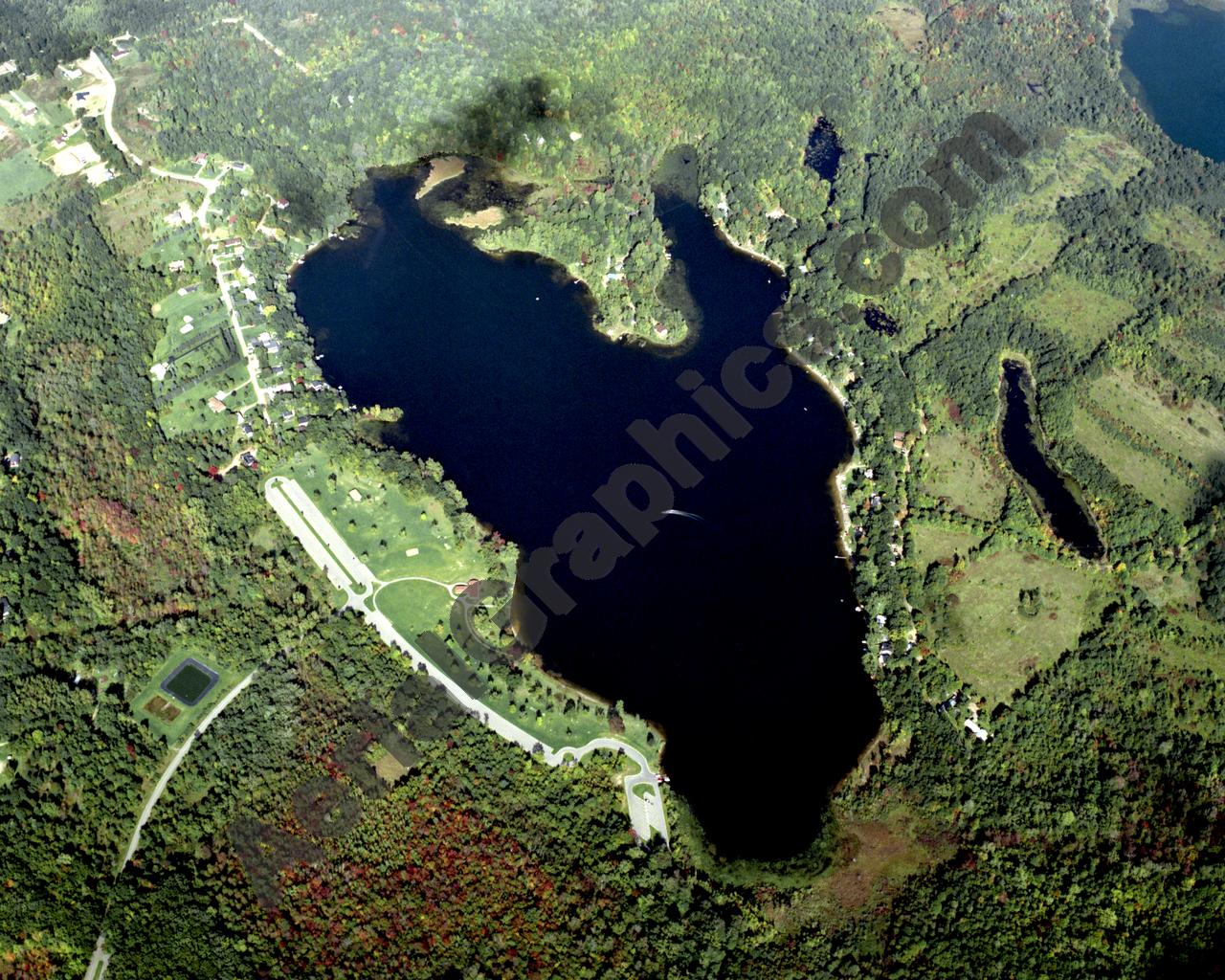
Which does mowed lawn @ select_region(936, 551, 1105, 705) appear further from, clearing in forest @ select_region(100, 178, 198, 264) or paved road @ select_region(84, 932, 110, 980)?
clearing in forest @ select_region(100, 178, 198, 264)

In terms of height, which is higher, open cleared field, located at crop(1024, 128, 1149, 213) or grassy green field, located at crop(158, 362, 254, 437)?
open cleared field, located at crop(1024, 128, 1149, 213)

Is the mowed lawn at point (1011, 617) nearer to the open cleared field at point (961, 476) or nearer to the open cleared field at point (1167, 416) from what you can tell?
the open cleared field at point (961, 476)

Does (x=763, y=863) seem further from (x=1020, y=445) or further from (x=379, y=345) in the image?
(x=379, y=345)

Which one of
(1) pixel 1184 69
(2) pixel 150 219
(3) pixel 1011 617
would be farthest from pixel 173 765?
(1) pixel 1184 69

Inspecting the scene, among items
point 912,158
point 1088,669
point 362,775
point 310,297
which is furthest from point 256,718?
point 912,158

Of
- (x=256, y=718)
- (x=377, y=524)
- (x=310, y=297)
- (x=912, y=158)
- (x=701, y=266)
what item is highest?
(x=912, y=158)

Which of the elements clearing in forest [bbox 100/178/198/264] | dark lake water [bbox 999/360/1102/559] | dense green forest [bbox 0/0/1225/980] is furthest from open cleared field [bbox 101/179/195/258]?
dark lake water [bbox 999/360/1102/559]

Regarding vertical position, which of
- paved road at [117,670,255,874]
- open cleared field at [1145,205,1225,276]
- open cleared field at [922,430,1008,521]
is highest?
open cleared field at [1145,205,1225,276]
